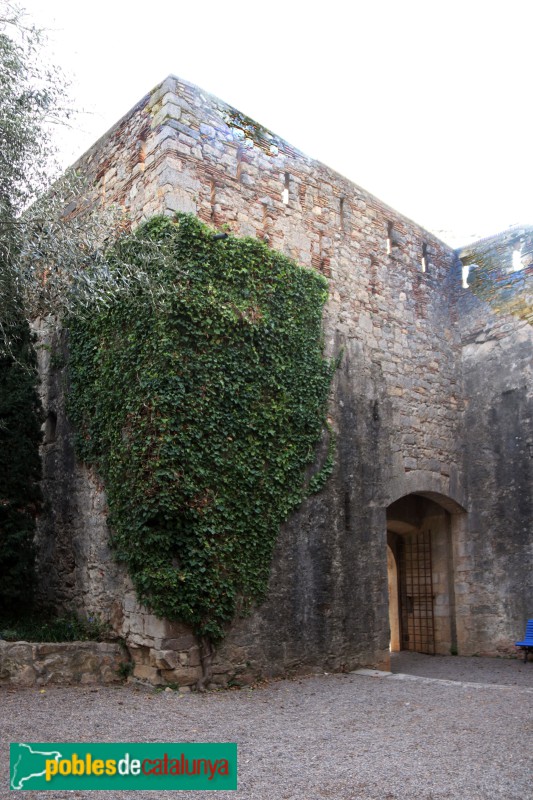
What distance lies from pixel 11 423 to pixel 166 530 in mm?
2739

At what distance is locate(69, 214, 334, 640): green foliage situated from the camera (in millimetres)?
6332

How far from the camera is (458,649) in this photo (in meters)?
9.58

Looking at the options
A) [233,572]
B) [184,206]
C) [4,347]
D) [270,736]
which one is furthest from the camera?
[4,347]

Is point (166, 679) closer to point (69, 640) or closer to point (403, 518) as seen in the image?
point (69, 640)

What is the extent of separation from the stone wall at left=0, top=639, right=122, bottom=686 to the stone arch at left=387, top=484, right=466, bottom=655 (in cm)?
469

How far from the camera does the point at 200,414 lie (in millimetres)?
6562

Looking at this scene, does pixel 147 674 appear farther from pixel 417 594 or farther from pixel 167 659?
pixel 417 594

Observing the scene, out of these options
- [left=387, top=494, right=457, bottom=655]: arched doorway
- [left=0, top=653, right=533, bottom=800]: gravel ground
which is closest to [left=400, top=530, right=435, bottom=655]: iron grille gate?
[left=387, top=494, right=457, bottom=655]: arched doorway

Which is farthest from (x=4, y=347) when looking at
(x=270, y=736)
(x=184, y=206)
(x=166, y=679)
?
(x=270, y=736)

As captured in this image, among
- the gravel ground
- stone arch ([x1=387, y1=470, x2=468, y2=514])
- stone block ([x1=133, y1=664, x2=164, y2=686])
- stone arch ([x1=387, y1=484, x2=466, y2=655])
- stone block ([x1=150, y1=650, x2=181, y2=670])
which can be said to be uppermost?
stone arch ([x1=387, y1=470, x2=468, y2=514])

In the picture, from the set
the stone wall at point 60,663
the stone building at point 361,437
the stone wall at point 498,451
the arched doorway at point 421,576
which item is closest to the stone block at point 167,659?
the stone building at point 361,437

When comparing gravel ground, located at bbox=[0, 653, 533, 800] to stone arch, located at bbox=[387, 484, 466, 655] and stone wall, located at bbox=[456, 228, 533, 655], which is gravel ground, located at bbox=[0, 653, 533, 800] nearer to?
stone wall, located at bbox=[456, 228, 533, 655]

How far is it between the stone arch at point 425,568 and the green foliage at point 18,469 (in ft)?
16.0

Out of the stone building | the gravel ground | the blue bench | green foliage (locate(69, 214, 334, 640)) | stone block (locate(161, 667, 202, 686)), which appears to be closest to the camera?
the gravel ground
